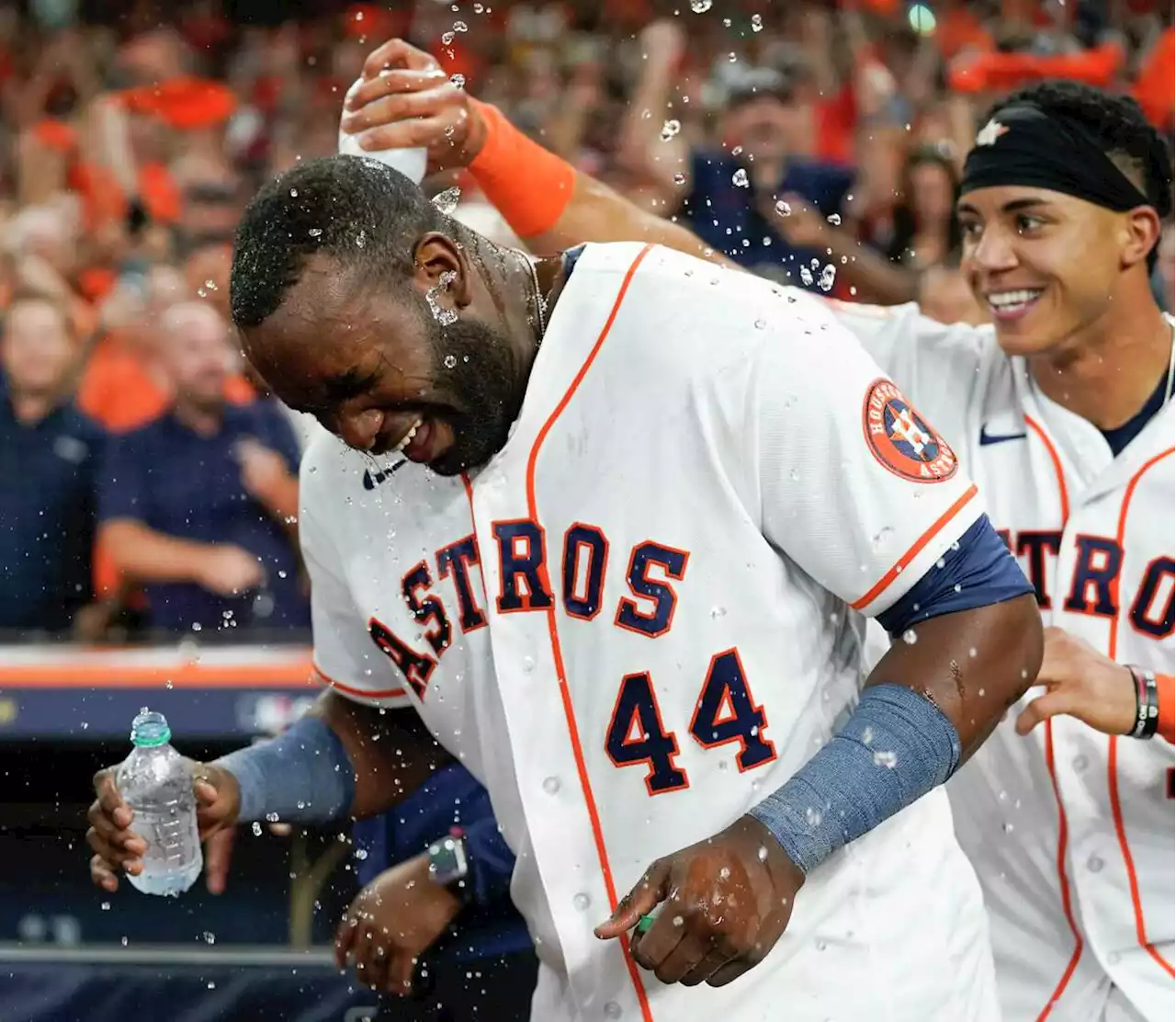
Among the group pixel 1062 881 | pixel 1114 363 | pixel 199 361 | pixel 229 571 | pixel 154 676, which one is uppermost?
pixel 1114 363

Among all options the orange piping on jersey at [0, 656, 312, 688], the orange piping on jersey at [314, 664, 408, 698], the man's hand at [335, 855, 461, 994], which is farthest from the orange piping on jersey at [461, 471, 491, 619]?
the orange piping on jersey at [0, 656, 312, 688]

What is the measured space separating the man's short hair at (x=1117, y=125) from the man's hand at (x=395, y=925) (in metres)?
1.59

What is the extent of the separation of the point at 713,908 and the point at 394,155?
1.14 meters

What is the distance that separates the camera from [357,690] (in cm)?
252

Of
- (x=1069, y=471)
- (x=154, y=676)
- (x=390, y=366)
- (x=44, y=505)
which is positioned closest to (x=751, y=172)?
(x=44, y=505)

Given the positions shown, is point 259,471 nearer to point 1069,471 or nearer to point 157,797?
point 157,797

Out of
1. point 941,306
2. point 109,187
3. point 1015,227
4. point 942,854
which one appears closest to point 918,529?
point 942,854

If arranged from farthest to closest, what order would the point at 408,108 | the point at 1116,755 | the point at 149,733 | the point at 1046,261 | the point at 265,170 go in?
the point at 265,170
the point at 1046,261
the point at 1116,755
the point at 408,108
the point at 149,733

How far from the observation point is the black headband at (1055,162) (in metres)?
2.78

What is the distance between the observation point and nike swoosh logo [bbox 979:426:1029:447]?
2766 mm

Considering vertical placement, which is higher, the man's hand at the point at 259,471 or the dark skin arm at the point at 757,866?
the dark skin arm at the point at 757,866

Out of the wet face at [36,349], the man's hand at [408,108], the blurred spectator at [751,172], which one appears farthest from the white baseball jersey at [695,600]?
the wet face at [36,349]

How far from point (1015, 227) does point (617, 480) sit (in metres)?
1.09

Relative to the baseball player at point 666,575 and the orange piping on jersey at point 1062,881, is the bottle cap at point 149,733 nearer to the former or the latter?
the baseball player at point 666,575
